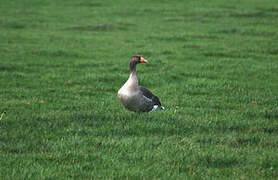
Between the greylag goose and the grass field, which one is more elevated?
the greylag goose

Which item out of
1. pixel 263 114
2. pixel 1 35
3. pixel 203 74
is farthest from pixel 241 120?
pixel 1 35

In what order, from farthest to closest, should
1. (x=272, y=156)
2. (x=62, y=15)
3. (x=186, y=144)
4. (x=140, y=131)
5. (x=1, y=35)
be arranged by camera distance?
(x=62, y=15)
(x=1, y=35)
(x=140, y=131)
(x=186, y=144)
(x=272, y=156)

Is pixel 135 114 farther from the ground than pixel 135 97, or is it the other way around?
pixel 135 97

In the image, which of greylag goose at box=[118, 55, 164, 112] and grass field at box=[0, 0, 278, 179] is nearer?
grass field at box=[0, 0, 278, 179]

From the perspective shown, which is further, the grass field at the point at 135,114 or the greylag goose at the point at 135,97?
the greylag goose at the point at 135,97

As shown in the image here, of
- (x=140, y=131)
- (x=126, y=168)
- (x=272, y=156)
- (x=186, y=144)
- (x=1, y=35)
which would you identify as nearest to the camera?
(x=126, y=168)

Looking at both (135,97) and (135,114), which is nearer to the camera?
(135,97)

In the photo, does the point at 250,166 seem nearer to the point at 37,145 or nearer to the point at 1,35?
the point at 37,145

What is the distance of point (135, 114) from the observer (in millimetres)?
10594

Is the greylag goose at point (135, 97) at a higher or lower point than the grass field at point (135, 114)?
higher

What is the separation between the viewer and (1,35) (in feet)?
87.2

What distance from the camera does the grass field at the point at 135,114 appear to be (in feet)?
24.7

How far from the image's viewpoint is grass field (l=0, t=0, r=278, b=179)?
7523 mm

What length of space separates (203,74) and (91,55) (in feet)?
21.6
